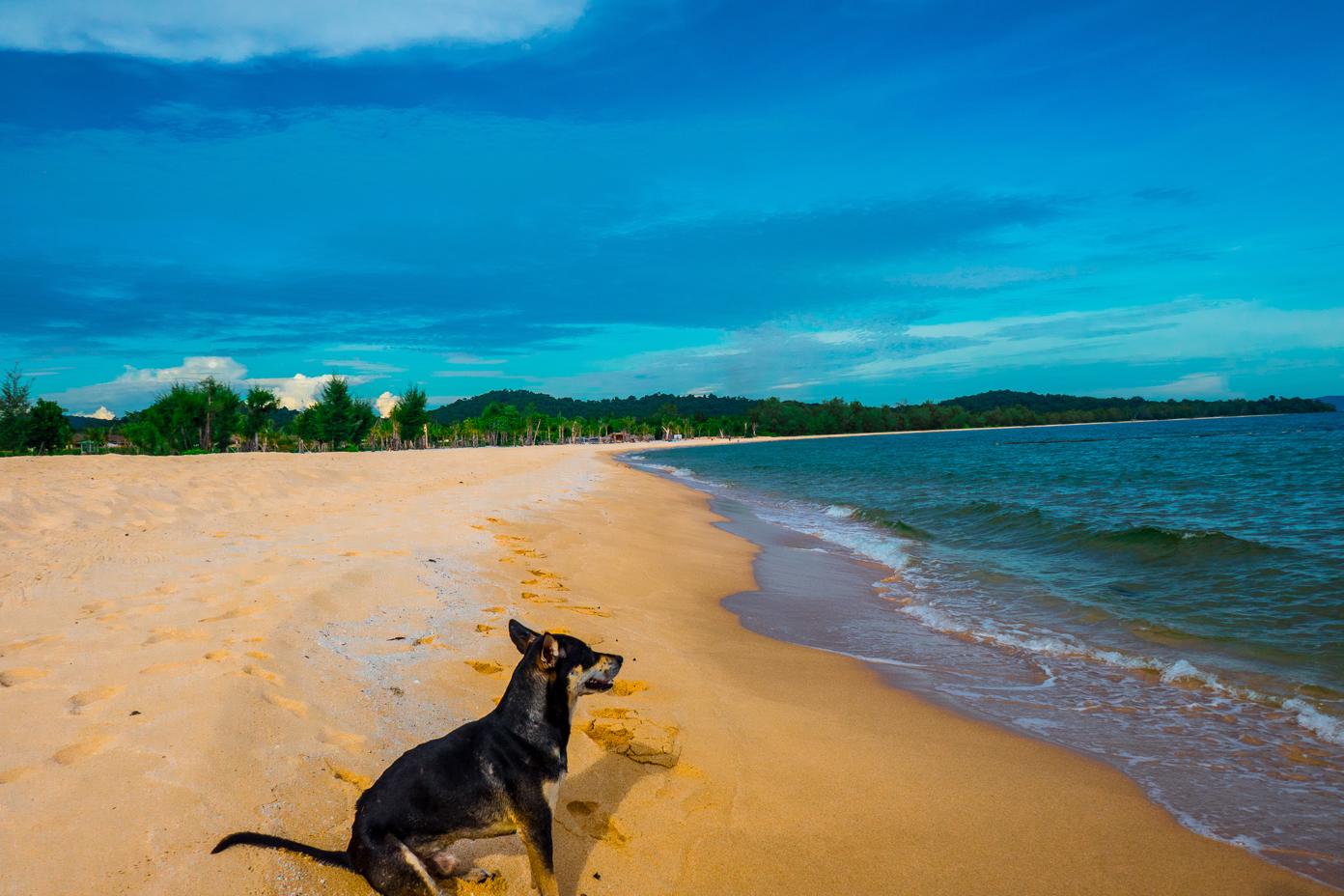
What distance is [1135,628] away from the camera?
9.44m

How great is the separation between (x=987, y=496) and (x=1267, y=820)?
83.2 ft

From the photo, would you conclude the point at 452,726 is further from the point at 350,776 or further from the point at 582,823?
the point at 582,823

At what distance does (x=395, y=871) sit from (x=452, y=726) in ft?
5.80

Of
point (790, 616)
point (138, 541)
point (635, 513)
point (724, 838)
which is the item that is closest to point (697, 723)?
point (724, 838)

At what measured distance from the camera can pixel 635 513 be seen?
826 inches

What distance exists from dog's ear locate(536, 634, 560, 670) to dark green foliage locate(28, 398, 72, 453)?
61758 millimetres

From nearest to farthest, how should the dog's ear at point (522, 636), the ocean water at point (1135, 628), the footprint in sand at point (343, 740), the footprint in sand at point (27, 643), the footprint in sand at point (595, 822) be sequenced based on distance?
the dog's ear at point (522, 636) → the footprint in sand at point (595, 822) → the footprint in sand at point (343, 740) → the ocean water at point (1135, 628) → the footprint in sand at point (27, 643)

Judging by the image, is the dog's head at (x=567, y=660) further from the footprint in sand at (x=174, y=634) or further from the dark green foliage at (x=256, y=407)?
the dark green foliage at (x=256, y=407)

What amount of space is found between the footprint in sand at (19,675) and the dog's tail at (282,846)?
2.79 metres

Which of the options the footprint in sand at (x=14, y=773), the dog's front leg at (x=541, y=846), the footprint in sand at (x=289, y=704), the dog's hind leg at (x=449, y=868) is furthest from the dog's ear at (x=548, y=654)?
the footprint in sand at (x=14, y=773)

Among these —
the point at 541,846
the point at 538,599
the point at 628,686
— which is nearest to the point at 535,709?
the point at 541,846

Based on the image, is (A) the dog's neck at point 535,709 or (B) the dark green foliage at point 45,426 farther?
(B) the dark green foliage at point 45,426

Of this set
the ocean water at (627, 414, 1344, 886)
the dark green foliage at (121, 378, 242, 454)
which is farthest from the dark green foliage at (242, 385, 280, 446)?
the ocean water at (627, 414, 1344, 886)

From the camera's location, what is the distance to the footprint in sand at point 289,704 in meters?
4.79
